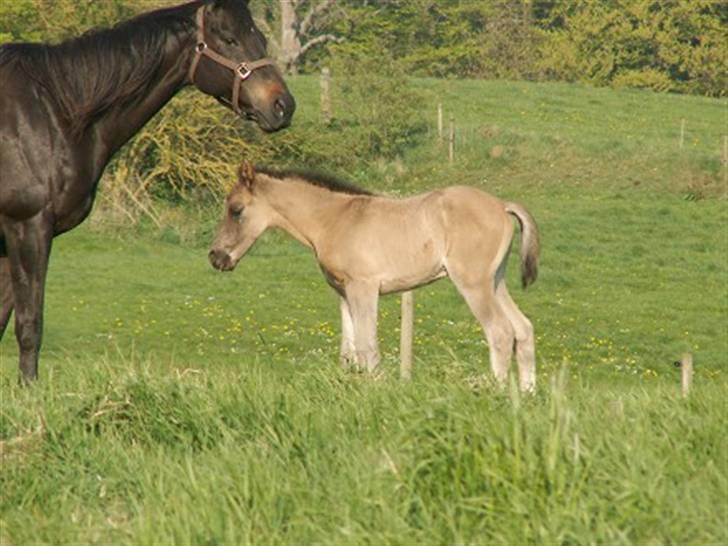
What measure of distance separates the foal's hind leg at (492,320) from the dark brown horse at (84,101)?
256 cm

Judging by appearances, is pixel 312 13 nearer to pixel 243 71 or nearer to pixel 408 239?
pixel 408 239

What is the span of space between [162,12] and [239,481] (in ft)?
17.1

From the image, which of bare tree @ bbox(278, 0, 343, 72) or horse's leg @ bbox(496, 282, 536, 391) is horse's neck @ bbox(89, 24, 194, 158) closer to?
horse's leg @ bbox(496, 282, 536, 391)

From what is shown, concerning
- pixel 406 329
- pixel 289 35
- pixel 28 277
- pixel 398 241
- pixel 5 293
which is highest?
pixel 28 277

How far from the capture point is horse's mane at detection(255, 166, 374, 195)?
14.0m

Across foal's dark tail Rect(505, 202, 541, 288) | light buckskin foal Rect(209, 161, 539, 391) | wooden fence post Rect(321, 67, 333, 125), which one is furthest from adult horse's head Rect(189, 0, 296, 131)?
wooden fence post Rect(321, 67, 333, 125)

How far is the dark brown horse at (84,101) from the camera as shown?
10664 millimetres

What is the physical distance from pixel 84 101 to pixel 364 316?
3.15 metres

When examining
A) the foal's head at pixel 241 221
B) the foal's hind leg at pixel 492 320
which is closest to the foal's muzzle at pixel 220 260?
the foal's head at pixel 241 221

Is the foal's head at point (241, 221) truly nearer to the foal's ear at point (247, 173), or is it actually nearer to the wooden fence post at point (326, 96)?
the foal's ear at point (247, 173)

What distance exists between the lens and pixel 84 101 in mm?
10906

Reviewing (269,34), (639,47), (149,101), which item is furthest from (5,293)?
(639,47)

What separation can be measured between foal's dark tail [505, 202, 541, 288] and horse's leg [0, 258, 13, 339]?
4032 mm

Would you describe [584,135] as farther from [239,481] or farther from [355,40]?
[239,481]
